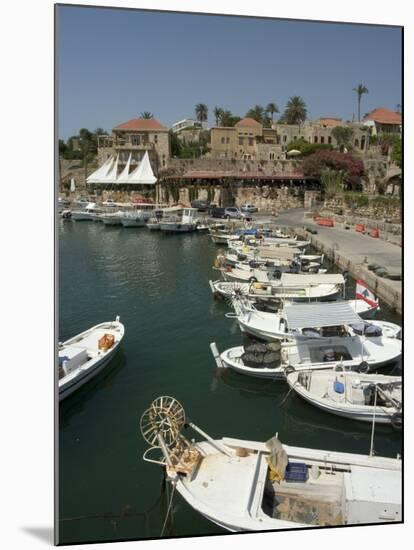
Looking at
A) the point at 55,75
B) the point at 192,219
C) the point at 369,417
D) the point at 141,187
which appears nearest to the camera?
the point at 55,75

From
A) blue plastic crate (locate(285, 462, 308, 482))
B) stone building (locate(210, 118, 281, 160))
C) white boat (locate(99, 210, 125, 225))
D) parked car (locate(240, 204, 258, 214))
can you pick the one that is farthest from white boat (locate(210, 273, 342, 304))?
stone building (locate(210, 118, 281, 160))

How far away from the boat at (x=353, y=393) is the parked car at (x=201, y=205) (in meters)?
28.3

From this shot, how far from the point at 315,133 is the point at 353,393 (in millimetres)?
35795

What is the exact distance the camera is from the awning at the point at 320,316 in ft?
29.8

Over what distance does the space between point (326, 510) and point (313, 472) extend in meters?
0.42

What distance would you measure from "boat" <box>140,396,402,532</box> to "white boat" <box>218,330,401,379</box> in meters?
3.02

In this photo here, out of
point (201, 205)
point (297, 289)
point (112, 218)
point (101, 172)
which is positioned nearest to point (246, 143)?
point (201, 205)

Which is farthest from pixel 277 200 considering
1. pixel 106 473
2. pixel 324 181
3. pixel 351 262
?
pixel 106 473

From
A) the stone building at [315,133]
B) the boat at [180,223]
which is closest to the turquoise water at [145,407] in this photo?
the boat at [180,223]

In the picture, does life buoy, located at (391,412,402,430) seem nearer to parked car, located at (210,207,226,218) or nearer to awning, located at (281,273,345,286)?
awning, located at (281,273,345,286)

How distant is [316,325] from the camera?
9.02m

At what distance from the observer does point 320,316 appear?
9.29 m

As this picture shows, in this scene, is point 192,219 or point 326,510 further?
point 192,219

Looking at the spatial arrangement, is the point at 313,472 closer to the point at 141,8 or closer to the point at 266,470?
the point at 266,470
